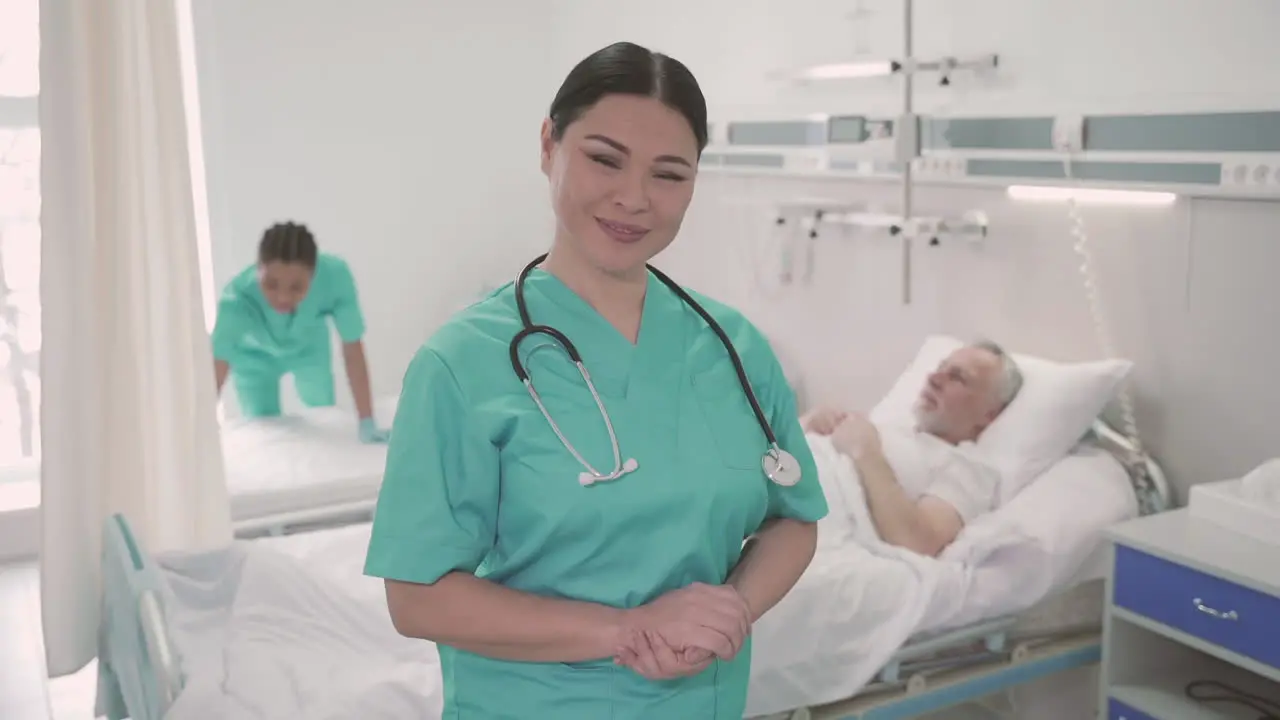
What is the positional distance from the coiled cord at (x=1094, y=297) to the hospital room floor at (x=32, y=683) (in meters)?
0.86

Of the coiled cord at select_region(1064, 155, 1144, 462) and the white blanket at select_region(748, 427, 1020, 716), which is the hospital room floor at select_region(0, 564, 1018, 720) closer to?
the white blanket at select_region(748, 427, 1020, 716)

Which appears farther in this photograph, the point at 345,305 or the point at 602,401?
the point at 345,305

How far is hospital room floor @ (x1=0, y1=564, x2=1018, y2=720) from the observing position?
9.91 ft

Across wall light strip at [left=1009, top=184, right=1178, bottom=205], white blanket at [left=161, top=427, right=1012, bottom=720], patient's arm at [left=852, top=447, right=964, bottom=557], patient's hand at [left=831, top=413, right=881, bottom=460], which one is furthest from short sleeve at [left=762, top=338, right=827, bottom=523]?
wall light strip at [left=1009, top=184, right=1178, bottom=205]

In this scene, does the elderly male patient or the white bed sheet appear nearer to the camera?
the white bed sheet

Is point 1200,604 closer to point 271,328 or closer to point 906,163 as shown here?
point 906,163

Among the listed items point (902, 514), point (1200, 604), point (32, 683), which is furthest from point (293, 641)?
point (1200, 604)

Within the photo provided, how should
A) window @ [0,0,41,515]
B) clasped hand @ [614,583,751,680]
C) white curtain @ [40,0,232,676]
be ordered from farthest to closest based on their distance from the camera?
window @ [0,0,41,515] → white curtain @ [40,0,232,676] → clasped hand @ [614,583,751,680]

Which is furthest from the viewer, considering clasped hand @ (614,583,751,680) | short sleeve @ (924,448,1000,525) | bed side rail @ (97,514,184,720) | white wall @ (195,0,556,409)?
white wall @ (195,0,556,409)

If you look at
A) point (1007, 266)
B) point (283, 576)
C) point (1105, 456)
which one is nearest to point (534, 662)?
point (283, 576)

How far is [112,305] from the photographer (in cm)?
254

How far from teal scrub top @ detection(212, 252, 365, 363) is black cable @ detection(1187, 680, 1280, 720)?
2.66 m

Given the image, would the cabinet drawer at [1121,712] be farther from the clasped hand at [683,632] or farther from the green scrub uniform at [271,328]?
the green scrub uniform at [271,328]

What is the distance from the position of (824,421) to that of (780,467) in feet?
5.79
